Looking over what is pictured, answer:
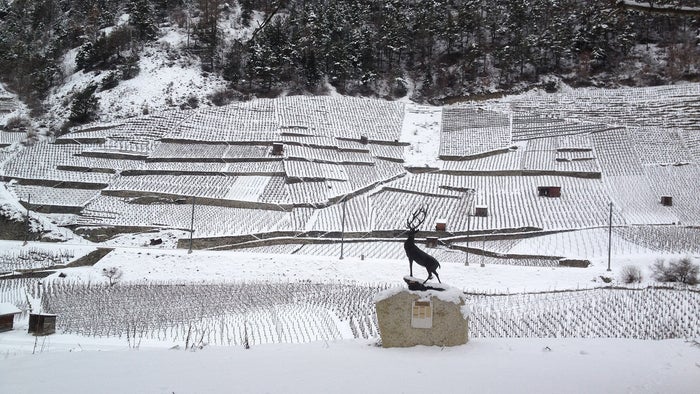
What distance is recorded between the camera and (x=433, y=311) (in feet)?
23.4

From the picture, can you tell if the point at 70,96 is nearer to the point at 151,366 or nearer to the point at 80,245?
the point at 80,245

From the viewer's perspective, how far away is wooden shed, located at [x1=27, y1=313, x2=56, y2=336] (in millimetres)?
10469

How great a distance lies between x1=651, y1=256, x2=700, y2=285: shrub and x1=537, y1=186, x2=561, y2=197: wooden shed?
11192 mm

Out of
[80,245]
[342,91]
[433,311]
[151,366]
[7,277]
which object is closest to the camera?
[151,366]

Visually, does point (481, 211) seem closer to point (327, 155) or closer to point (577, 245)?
point (577, 245)

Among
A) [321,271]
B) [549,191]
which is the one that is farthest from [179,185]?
[549,191]

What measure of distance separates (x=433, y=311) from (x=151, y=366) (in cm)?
387

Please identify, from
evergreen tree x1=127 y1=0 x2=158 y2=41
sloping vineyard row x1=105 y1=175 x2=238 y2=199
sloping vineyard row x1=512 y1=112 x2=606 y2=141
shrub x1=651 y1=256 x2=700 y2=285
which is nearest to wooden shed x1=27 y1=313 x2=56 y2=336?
sloping vineyard row x1=105 y1=175 x2=238 y2=199

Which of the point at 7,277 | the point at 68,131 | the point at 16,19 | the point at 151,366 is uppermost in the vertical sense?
the point at 16,19

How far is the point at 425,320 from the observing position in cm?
713

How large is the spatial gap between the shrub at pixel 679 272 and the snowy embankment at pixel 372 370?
1246cm

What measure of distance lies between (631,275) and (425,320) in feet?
46.5

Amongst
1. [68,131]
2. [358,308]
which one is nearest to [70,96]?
[68,131]

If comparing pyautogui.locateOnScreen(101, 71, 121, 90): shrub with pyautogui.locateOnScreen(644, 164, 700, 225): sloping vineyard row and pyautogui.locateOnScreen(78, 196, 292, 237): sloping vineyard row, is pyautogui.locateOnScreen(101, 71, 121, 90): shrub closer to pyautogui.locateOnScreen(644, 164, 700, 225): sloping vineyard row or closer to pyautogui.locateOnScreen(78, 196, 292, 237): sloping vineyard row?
pyautogui.locateOnScreen(78, 196, 292, 237): sloping vineyard row
